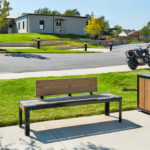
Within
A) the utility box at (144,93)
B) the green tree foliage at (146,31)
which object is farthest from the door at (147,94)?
the green tree foliage at (146,31)

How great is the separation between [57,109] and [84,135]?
2303 mm

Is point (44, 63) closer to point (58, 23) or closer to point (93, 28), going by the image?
point (58, 23)

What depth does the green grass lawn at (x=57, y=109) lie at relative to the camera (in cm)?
702

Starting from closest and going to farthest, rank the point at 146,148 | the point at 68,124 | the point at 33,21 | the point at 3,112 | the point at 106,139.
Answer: the point at 146,148 < the point at 106,139 < the point at 68,124 < the point at 3,112 < the point at 33,21

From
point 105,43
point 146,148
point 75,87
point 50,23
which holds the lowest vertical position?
point 146,148

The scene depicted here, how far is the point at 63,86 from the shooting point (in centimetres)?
647

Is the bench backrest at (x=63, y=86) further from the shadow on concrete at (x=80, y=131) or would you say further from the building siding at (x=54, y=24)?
the building siding at (x=54, y=24)

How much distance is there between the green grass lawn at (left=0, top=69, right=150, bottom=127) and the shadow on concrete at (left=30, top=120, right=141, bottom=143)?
89 centimetres

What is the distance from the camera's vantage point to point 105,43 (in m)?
54.2

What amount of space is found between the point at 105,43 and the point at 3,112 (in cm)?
4823

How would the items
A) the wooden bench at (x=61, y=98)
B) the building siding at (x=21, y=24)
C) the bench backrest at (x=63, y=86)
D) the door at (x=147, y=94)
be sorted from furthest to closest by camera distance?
the building siding at (x=21, y=24)
the door at (x=147, y=94)
the bench backrest at (x=63, y=86)
the wooden bench at (x=61, y=98)

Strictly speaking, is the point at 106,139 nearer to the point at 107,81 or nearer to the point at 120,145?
the point at 120,145

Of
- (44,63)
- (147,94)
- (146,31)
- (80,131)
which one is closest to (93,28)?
(44,63)

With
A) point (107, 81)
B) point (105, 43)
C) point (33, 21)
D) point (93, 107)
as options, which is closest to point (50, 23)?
point (33, 21)
